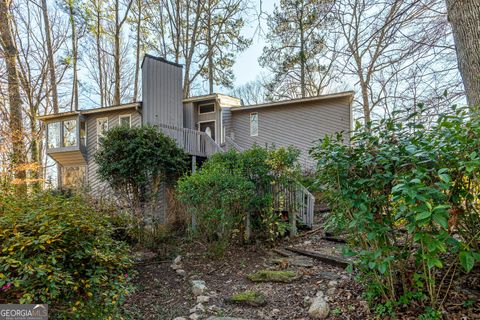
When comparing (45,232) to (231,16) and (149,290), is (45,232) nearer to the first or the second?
(149,290)

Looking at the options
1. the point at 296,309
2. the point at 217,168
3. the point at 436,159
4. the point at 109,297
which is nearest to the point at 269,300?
the point at 296,309

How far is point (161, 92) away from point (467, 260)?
11.3 metres

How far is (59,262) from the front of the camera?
2.19 m

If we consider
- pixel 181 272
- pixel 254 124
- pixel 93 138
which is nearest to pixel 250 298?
pixel 181 272

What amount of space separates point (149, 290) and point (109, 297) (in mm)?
1772

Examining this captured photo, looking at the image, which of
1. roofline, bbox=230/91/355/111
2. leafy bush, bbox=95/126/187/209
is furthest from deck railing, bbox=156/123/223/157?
roofline, bbox=230/91/355/111

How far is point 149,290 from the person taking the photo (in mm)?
3957

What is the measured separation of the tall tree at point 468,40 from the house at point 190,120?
7853 millimetres

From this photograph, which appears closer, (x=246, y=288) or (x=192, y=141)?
(x=246, y=288)

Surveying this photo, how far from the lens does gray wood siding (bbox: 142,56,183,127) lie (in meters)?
10.9

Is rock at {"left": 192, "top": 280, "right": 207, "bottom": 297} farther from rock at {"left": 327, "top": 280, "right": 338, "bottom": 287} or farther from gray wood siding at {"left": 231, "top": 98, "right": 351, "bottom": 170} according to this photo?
gray wood siding at {"left": 231, "top": 98, "right": 351, "bottom": 170}

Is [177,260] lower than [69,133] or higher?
lower

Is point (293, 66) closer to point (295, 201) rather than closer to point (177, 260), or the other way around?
point (295, 201)

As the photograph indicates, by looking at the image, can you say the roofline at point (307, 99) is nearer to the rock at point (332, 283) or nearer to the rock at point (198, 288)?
the rock at point (332, 283)
